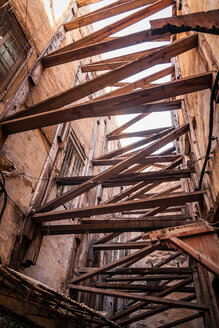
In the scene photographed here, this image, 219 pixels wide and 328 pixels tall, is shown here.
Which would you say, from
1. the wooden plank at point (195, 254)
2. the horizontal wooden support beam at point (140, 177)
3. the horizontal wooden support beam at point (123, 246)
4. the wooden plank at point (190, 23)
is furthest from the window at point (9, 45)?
the horizontal wooden support beam at point (123, 246)

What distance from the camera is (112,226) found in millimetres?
4691

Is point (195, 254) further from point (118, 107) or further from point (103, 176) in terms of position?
point (103, 176)

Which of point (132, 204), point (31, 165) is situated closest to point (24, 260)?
point (31, 165)

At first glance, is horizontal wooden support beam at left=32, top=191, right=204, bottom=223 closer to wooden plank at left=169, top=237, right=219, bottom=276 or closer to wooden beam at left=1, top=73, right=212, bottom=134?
wooden plank at left=169, top=237, right=219, bottom=276

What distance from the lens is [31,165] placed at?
4.95 metres

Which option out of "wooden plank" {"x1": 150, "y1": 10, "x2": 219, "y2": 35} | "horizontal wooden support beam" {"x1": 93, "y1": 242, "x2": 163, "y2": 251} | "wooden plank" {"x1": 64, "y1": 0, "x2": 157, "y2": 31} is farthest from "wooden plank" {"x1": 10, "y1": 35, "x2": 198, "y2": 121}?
"wooden plank" {"x1": 64, "y1": 0, "x2": 157, "y2": 31}

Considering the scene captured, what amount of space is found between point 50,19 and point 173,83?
5901mm

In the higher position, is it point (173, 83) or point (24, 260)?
point (173, 83)

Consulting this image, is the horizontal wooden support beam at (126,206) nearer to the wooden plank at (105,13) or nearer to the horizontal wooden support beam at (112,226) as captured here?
the horizontal wooden support beam at (112,226)

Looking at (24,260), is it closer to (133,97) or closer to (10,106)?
(10,106)

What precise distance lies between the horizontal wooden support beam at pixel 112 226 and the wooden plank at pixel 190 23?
340 cm

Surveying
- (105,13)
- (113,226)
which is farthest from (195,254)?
(105,13)

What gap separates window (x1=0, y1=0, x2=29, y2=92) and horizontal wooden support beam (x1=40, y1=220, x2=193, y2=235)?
3117 millimetres

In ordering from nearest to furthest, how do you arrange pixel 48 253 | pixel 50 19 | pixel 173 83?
1. pixel 173 83
2. pixel 48 253
3. pixel 50 19
